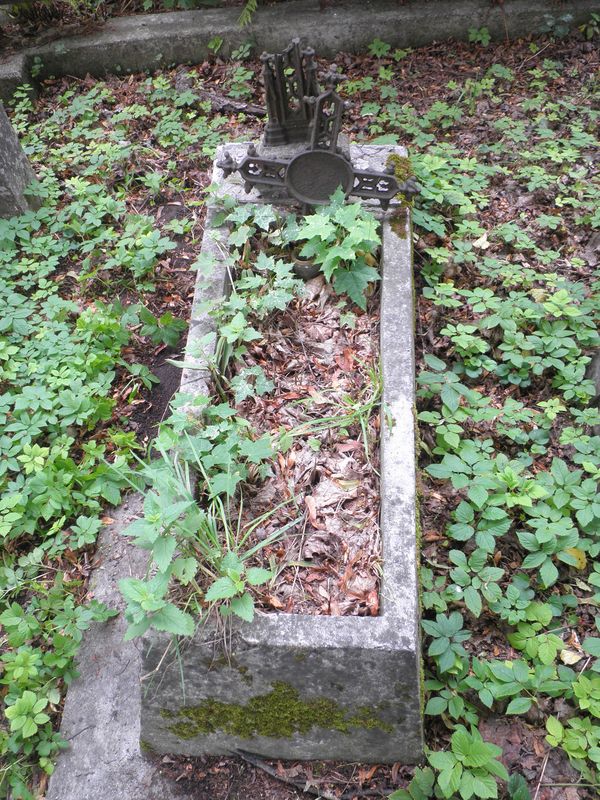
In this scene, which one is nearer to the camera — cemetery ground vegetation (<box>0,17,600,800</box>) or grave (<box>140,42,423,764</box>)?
grave (<box>140,42,423,764</box>)

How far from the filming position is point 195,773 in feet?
8.02

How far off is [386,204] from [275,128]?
84 cm

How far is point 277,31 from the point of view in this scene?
5.97 m

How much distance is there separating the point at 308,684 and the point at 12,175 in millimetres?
4239

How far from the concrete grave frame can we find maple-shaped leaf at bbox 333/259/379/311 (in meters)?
1.30

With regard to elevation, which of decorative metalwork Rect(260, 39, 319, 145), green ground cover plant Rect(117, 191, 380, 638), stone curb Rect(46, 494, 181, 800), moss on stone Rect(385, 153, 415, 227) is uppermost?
decorative metalwork Rect(260, 39, 319, 145)

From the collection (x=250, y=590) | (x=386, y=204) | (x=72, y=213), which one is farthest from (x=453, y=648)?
(x=72, y=213)

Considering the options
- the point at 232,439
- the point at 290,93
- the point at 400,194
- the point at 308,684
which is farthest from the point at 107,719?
the point at 290,93

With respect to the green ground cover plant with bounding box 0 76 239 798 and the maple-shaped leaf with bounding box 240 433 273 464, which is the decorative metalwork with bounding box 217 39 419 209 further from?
the maple-shaped leaf with bounding box 240 433 273 464

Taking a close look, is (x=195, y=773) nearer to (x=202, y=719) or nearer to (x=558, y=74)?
(x=202, y=719)

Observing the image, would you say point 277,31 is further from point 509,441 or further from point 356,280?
point 509,441

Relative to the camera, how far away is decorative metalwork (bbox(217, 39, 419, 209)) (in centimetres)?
357

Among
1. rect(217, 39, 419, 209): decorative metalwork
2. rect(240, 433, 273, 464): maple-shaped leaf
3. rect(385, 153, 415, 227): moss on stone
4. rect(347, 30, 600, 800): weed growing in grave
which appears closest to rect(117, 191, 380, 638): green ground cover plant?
rect(240, 433, 273, 464): maple-shaped leaf

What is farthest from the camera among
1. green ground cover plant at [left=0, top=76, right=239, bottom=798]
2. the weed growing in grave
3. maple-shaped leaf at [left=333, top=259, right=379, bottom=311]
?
maple-shaped leaf at [left=333, top=259, right=379, bottom=311]
